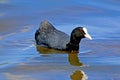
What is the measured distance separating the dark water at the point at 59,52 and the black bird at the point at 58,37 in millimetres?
198

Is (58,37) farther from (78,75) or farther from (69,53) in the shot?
(78,75)

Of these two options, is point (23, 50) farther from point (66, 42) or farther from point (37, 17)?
point (37, 17)

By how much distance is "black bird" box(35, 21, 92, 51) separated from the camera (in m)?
12.8

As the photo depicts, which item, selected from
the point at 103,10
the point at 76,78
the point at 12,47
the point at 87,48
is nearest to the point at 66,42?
the point at 87,48

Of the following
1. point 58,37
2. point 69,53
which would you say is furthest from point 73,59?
point 58,37

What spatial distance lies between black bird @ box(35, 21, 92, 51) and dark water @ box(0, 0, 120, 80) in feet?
0.65

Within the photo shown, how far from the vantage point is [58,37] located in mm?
13211

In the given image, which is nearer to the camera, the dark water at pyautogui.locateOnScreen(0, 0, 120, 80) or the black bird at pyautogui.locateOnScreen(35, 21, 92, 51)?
the dark water at pyautogui.locateOnScreen(0, 0, 120, 80)

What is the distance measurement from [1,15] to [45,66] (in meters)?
4.59

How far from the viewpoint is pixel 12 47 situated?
12.8 m

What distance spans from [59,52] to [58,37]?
1.66 ft

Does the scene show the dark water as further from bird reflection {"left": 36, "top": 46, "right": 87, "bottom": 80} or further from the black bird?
the black bird

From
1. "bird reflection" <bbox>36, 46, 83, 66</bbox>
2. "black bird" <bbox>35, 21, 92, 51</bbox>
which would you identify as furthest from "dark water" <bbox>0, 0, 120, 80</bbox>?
"black bird" <bbox>35, 21, 92, 51</bbox>

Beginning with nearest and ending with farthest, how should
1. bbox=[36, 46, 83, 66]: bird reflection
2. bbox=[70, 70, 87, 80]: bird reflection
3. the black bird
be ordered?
bbox=[70, 70, 87, 80]: bird reflection < bbox=[36, 46, 83, 66]: bird reflection < the black bird
